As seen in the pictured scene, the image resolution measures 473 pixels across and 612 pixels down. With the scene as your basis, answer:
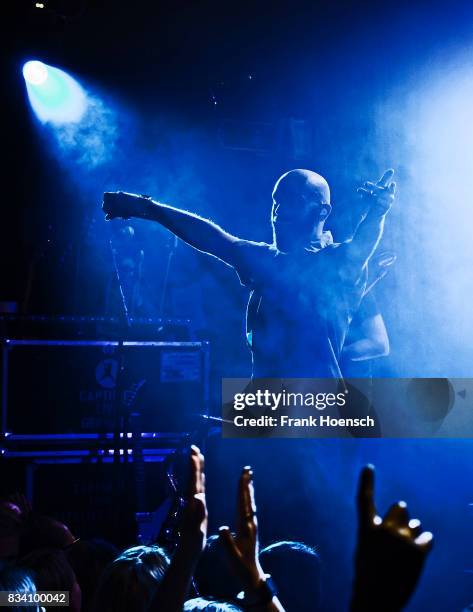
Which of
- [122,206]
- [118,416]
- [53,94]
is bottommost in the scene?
[118,416]

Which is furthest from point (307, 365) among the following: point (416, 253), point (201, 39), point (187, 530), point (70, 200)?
point (187, 530)

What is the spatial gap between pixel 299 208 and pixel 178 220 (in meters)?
0.92

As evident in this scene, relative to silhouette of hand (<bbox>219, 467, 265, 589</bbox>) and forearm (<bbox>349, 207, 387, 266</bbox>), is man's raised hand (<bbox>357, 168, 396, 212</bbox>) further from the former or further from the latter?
silhouette of hand (<bbox>219, 467, 265, 589</bbox>)

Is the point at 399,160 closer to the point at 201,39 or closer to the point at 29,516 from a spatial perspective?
the point at 201,39

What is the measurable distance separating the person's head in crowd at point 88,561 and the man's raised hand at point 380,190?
3.56 m

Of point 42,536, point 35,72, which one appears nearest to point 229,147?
point 35,72

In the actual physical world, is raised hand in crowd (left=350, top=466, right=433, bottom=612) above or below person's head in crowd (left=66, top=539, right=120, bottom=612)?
above

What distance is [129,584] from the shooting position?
172cm

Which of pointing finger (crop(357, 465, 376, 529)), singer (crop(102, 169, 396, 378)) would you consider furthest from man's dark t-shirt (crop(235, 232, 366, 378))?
pointing finger (crop(357, 465, 376, 529))

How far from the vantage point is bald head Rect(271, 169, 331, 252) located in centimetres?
518

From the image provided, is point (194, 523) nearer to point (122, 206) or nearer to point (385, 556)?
point (385, 556)

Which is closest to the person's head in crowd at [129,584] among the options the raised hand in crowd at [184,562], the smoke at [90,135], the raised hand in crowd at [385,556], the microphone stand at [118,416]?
the raised hand in crowd at [184,562]

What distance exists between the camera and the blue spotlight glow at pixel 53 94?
5.33 meters

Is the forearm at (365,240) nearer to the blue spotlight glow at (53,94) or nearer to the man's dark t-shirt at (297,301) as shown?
the man's dark t-shirt at (297,301)
